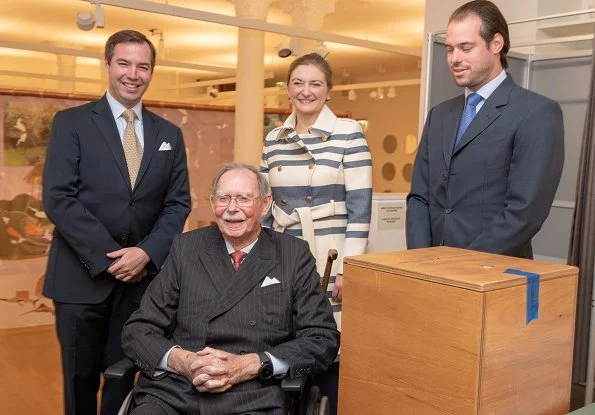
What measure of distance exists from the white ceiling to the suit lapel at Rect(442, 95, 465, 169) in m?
3.70

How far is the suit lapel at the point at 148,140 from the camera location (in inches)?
101

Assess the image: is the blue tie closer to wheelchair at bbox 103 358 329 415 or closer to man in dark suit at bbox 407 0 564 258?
man in dark suit at bbox 407 0 564 258

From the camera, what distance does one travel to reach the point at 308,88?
263 cm

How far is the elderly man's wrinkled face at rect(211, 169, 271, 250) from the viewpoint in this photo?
227 cm

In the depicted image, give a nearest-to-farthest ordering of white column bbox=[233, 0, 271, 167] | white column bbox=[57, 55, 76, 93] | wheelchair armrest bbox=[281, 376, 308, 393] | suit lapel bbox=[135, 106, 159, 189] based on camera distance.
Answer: wheelchair armrest bbox=[281, 376, 308, 393] → suit lapel bbox=[135, 106, 159, 189] → white column bbox=[233, 0, 271, 167] → white column bbox=[57, 55, 76, 93]

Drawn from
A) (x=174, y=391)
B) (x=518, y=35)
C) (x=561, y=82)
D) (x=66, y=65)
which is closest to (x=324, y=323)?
(x=174, y=391)

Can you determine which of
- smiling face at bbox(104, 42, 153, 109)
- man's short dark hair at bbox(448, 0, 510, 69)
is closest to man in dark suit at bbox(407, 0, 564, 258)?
man's short dark hair at bbox(448, 0, 510, 69)

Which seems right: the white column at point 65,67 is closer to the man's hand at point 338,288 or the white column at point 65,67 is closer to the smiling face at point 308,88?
the smiling face at point 308,88

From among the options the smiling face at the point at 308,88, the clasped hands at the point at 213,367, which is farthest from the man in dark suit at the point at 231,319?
the smiling face at the point at 308,88

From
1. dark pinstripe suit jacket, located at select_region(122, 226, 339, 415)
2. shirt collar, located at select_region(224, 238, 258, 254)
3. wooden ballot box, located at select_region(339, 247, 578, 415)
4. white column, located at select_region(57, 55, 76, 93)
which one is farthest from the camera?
white column, located at select_region(57, 55, 76, 93)

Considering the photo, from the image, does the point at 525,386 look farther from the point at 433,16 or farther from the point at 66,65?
the point at 66,65

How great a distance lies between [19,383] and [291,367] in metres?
2.42

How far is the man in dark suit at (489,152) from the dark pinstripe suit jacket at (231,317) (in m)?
0.49

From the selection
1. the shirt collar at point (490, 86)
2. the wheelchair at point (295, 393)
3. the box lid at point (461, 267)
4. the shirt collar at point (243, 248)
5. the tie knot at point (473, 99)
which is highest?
the shirt collar at point (490, 86)
